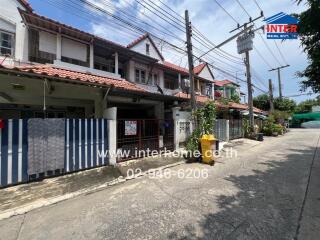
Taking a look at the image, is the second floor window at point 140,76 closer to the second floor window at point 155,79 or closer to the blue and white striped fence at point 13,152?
the second floor window at point 155,79

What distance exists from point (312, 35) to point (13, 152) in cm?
957

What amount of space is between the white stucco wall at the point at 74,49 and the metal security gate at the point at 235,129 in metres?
12.8

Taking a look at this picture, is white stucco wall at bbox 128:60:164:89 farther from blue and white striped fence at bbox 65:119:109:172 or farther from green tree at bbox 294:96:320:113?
green tree at bbox 294:96:320:113

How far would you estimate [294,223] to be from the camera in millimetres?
3885

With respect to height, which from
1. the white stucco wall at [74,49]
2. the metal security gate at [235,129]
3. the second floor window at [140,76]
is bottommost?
the metal security gate at [235,129]

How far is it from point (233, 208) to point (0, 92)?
910 centimetres

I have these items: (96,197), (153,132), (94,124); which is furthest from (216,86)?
(96,197)

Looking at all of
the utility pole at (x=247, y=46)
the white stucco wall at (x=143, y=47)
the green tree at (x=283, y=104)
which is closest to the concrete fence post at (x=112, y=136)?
the white stucco wall at (x=143, y=47)

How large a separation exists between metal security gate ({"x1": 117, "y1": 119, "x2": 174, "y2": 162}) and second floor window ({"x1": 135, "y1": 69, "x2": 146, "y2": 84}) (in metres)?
5.52

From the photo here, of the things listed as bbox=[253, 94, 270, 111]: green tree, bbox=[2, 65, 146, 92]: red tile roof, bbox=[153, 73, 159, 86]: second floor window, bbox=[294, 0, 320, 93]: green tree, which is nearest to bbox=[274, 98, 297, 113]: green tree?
bbox=[253, 94, 270, 111]: green tree

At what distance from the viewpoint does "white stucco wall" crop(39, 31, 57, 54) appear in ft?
34.4

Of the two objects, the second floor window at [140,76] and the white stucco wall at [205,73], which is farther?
the white stucco wall at [205,73]

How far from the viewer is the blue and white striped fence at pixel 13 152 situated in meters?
5.48

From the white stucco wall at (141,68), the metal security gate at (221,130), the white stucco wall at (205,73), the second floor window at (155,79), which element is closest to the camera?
the white stucco wall at (141,68)
